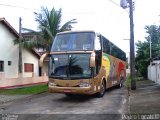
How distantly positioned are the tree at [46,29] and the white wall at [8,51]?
32.3 inches

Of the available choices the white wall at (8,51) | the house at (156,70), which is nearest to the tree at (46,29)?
the white wall at (8,51)

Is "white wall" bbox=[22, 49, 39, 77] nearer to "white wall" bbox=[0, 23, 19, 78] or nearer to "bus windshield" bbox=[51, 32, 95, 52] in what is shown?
"white wall" bbox=[0, 23, 19, 78]

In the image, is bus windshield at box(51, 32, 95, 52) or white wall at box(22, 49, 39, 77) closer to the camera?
bus windshield at box(51, 32, 95, 52)

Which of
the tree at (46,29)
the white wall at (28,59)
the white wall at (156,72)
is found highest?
the tree at (46,29)

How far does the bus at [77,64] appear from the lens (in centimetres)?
1571

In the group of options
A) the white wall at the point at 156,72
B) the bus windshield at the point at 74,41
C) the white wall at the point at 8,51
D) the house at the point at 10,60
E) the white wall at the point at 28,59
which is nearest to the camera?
the bus windshield at the point at 74,41

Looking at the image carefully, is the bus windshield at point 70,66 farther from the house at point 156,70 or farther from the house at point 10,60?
the house at point 156,70

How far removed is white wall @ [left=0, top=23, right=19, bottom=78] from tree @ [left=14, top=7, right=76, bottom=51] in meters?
0.82

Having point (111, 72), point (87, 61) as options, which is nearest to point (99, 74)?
point (87, 61)

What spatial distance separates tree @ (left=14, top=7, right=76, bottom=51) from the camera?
3114cm

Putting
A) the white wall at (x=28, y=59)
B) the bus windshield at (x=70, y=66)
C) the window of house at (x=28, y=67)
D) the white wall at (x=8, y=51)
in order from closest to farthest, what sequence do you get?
the bus windshield at (x=70, y=66)
the white wall at (x=8, y=51)
the white wall at (x=28, y=59)
the window of house at (x=28, y=67)

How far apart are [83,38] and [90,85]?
2662 mm

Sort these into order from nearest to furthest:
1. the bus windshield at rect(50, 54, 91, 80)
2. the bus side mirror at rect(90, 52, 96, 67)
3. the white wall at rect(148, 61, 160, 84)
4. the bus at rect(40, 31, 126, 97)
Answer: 1. the bus side mirror at rect(90, 52, 96, 67)
2. the bus at rect(40, 31, 126, 97)
3. the bus windshield at rect(50, 54, 91, 80)
4. the white wall at rect(148, 61, 160, 84)

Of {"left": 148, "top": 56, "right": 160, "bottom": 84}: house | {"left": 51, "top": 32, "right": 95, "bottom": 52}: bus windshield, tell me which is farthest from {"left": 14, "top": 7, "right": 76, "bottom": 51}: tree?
{"left": 51, "top": 32, "right": 95, "bottom": 52}: bus windshield
